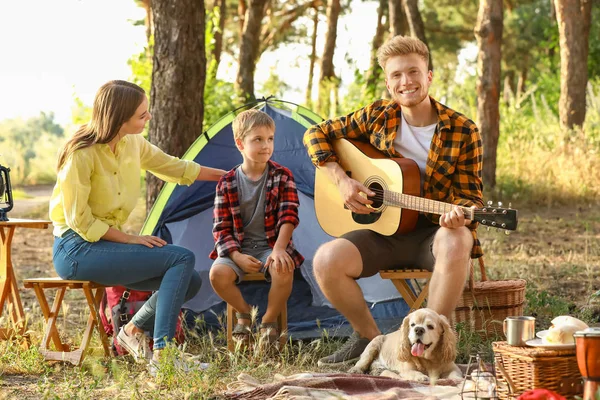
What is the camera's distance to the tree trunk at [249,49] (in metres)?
13.3

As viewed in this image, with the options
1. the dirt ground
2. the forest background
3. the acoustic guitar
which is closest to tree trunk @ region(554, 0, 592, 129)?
the forest background

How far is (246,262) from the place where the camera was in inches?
179

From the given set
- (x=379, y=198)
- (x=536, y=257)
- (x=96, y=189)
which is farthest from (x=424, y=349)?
(x=536, y=257)

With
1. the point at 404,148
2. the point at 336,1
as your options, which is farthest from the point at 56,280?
the point at 336,1

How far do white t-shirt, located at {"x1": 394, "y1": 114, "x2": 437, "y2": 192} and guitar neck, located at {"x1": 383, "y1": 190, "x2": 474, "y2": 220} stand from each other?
21 cm

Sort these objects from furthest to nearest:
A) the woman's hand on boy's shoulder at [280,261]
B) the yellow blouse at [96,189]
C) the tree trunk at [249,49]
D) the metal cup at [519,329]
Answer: the tree trunk at [249,49]
the woman's hand on boy's shoulder at [280,261]
the yellow blouse at [96,189]
the metal cup at [519,329]

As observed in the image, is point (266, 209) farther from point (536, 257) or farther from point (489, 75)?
point (489, 75)

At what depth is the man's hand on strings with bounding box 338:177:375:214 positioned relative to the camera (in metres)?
Answer: 4.55

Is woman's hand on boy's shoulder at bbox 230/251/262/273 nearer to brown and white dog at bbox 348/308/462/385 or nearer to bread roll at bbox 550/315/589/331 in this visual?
brown and white dog at bbox 348/308/462/385

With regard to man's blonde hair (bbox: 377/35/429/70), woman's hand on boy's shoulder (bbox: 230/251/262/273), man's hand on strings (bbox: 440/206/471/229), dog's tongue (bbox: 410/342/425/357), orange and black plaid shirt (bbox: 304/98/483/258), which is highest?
man's blonde hair (bbox: 377/35/429/70)

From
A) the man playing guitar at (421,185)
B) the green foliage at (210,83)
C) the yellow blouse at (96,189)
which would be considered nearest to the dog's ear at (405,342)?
the man playing guitar at (421,185)

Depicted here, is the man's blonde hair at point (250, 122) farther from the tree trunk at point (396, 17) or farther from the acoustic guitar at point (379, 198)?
the tree trunk at point (396, 17)

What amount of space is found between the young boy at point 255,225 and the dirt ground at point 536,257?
1107 mm

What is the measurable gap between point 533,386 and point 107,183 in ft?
7.74
